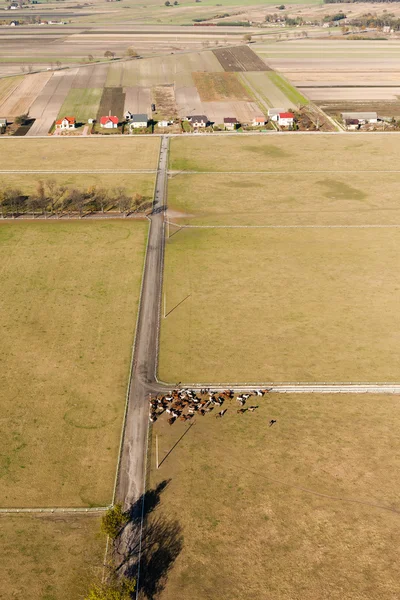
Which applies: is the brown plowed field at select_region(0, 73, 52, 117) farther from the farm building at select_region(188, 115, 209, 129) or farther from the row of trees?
the row of trees

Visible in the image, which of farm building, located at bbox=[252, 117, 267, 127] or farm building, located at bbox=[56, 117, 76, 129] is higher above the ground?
farm building, located at bbox=[56, 117, 76, 129]

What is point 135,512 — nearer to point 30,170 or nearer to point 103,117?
point 30,170

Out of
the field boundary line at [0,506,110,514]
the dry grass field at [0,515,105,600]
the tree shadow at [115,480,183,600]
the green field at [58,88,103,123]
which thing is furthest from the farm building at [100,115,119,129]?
the dry grass field at [0,515,105,600]

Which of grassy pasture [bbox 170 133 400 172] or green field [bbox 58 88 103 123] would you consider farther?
green field [bbox 58 88 103 123]

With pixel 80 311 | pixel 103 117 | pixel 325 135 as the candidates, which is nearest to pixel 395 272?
pixel 80 311

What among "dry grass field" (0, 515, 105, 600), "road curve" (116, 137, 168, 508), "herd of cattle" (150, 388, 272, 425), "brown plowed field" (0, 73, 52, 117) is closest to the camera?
"dry grass field" (0, 515, 105, 600)

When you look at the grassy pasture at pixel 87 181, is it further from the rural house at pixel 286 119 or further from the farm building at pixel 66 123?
the rural house at pixel 286 119
